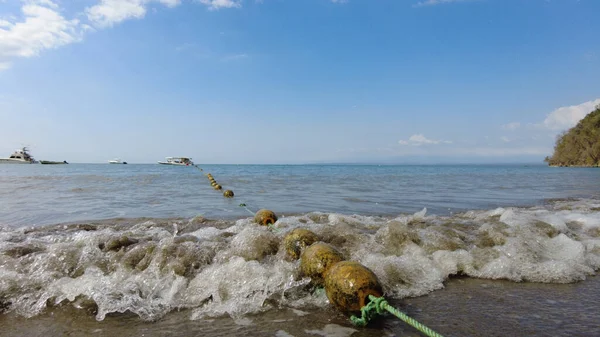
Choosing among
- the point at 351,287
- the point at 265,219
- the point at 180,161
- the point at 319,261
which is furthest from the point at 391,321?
the point at 180,161

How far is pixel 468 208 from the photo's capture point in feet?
31.7

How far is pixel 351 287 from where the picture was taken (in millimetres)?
2510

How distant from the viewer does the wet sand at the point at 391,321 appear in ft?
8.04

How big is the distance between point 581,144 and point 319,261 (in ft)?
266

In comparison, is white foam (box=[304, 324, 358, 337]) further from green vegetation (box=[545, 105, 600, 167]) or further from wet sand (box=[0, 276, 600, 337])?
green vegetation (box=[545, 105, 600, 167])

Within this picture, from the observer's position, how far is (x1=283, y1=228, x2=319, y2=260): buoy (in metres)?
3.92

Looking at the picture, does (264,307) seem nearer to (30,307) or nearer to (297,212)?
(30,307)

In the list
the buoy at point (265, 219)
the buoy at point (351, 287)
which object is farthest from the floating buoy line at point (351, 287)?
the buoy at point (265, 219)

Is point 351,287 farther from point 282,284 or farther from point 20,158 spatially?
point 20,158

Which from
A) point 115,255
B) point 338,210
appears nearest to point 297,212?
point 338,210

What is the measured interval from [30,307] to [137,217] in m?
5.41

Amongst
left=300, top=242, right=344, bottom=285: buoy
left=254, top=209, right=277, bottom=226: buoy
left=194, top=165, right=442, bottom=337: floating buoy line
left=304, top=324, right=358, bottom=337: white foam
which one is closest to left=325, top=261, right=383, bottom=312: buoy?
left=194, top=165, right=442, bottom=337: floating buoy line

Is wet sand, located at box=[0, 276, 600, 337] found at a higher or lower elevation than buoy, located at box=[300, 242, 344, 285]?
lower

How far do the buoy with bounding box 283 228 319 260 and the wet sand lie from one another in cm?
107
